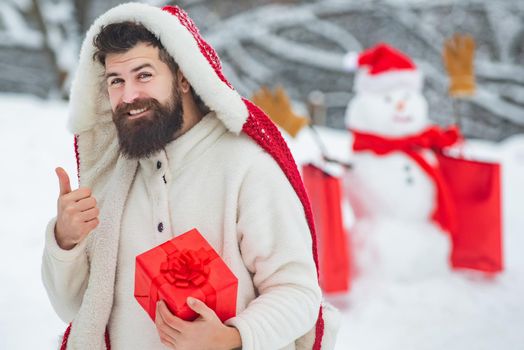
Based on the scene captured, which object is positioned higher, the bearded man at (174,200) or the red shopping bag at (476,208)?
the bearded man at (174,200)

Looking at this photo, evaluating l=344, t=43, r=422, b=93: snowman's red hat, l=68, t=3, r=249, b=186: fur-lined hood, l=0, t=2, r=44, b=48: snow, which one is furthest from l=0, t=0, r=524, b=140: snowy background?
l=68, t=3, r=249, b=186: fur-lined hood

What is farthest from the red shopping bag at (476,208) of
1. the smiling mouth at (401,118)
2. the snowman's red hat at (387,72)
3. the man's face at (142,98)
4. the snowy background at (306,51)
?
the man's face at (142,98)

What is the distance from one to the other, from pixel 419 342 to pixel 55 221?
1.61 meters

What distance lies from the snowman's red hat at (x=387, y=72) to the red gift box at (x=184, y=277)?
188 cm

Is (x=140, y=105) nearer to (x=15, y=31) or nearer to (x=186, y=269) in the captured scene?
(x=186, y=269)

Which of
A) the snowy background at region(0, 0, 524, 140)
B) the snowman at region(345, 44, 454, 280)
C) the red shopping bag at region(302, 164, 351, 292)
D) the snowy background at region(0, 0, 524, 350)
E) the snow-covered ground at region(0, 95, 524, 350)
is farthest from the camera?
the snowy background at region(0, 0, 524, 140)

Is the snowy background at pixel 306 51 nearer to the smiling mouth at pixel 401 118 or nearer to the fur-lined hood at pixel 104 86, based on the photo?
the smiling mouth at pixel 401 118

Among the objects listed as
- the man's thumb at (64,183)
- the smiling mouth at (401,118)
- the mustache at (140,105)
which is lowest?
the smiling mouth at (401,118)

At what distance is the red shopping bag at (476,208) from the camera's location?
8.48 ft

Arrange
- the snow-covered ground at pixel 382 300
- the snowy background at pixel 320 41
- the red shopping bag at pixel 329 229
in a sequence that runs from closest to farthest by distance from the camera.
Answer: the snow-covered ground at pixel 382 300 < the red shopping bag at pixel 329 229 < the snowy background at pixel 320 41

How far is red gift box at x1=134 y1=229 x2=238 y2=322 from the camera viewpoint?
0.87m

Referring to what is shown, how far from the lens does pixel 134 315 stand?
1052 mm

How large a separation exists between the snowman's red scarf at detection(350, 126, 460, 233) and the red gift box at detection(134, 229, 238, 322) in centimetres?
179

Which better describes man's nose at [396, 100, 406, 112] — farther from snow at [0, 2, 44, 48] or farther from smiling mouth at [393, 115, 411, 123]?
snow at [0, 2, 44, 48]
